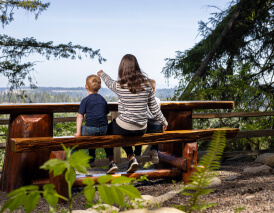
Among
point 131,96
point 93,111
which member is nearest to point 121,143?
point 93,111

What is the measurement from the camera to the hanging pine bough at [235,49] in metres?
9.07

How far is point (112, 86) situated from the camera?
15.4ft

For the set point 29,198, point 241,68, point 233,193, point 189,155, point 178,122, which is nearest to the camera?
point 29,198

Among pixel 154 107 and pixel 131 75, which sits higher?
pixel 131 75

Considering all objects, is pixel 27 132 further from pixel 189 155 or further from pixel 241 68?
pixel 241 68

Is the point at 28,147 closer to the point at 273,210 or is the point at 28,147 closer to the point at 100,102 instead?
the point at 100,102

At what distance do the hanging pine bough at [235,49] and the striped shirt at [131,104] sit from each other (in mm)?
4381

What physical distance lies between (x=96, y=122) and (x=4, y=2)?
5.98 m

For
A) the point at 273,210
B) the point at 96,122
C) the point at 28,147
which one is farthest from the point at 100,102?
the point at 273,210

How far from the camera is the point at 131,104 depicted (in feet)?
15.0

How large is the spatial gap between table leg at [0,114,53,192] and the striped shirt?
1.07 m

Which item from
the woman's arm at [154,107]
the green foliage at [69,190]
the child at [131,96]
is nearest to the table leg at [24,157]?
the child at [131,96]

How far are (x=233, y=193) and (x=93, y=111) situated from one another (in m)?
2.05

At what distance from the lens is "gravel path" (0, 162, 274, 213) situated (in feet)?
12.0
